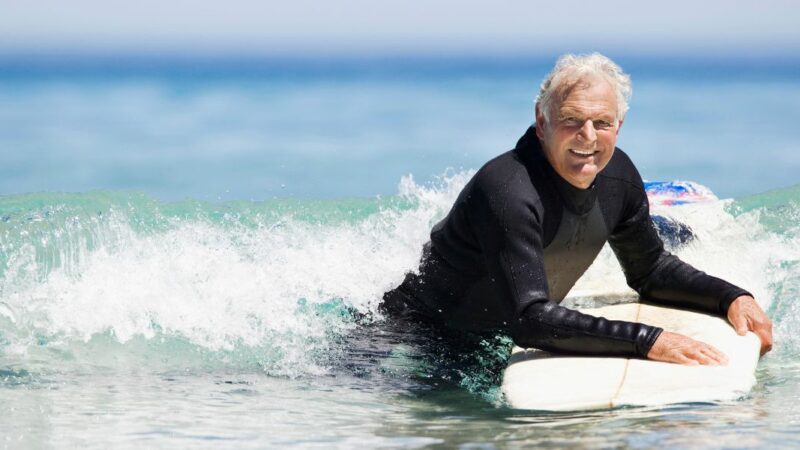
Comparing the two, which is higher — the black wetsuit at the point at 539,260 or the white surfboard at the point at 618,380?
the black wetsuit at the point at 539,260

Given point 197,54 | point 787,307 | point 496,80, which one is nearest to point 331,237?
point 787,307

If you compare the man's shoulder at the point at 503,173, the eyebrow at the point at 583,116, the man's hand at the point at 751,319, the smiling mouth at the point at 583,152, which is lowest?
the man's hand at the point at 751,319

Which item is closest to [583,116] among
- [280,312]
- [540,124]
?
[540,124]

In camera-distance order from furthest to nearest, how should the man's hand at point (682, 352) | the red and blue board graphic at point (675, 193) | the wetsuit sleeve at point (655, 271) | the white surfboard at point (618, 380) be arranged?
the red and blue board graphic at point (675, 193), the wetsuit sleeve at point (655, 271), the man's hand at point (682, 352), the white surfboard at point (618, 380)

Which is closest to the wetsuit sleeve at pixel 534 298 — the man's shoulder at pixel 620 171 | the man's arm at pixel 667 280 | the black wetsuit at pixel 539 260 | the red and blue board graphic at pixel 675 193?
the black wetsuit at pixel 539 260

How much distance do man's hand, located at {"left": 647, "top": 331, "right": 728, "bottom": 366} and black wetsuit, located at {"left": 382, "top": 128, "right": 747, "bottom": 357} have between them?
0.03m

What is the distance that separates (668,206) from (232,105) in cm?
815

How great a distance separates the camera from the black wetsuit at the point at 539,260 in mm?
3205

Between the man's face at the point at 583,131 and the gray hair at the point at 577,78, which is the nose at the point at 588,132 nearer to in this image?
the man's face at the point at 583,131

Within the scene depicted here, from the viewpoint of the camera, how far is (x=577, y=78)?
10.7ft

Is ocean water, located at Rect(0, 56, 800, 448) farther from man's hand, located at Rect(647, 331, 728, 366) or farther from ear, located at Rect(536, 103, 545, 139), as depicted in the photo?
ear, located at Rect(536, 103, 545, 139)

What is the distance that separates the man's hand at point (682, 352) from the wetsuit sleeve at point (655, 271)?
0.42 meters

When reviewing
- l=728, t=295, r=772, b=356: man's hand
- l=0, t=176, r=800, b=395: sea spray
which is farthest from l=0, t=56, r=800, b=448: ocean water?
l=728, t=295, r=772, b=356: man's hand

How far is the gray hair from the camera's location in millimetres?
3264
